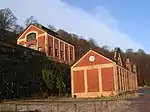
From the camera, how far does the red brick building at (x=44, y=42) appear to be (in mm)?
55625

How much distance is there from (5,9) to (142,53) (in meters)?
98.9

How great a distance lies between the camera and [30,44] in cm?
5838

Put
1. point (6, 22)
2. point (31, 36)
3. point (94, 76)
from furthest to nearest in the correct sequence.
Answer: point (6, 22) < point (31, 36) < point (94, 76)

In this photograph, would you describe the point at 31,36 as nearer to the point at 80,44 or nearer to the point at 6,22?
the point at 6,22

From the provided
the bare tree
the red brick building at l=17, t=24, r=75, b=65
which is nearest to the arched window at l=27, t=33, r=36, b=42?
the red brick building at l=17, t=24, r=75, b=65

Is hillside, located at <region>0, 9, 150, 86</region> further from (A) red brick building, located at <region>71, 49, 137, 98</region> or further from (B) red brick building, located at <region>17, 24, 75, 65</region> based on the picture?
(A) red brick building, located at <region>71, 49, 137, 98</region>

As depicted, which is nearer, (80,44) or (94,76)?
(94,76)

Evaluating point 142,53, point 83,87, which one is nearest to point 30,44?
point 83,87

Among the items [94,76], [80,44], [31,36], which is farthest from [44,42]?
[80,44]

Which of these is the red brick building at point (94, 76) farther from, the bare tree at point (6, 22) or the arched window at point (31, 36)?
the bare tree at point (6, 22)

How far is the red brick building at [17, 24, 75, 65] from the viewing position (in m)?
55.6

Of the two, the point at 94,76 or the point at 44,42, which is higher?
the point at 44,42

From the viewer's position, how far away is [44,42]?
55.4 meters

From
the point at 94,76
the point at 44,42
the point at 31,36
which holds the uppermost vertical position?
the point at 31,36
